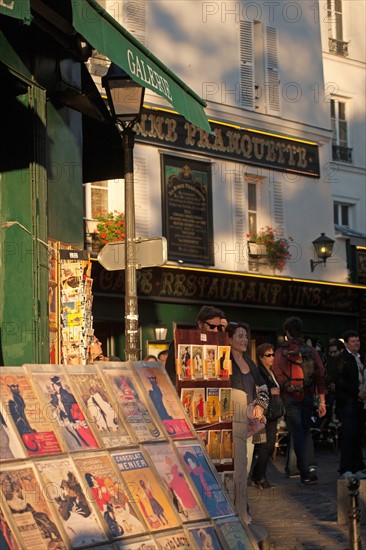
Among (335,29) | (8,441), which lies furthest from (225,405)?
(335,29)

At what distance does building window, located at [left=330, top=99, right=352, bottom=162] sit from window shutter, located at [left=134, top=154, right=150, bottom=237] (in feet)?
29.1

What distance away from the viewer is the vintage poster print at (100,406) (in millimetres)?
7172

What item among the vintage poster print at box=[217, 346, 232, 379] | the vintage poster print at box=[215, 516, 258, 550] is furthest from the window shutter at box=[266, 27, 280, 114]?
the vintage poster print at box=[215, 516, 258, 550]

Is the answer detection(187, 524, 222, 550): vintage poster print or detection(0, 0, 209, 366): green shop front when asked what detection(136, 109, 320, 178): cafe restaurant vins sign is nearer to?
detection(0, 0, 209, 366): green shop front

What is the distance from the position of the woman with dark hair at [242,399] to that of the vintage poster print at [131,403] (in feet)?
8.03

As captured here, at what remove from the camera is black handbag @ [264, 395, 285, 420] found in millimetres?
14203

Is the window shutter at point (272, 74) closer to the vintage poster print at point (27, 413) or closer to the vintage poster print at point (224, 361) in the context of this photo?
the vintage poster print at point (224, 361)

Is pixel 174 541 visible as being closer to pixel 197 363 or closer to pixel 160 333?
pixel 197 363

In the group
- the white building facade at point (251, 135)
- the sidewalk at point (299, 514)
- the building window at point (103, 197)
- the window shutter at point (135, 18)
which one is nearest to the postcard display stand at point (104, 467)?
the sidewalk at point (299, 514)

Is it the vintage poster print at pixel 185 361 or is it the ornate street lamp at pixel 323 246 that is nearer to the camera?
the vintage poster print at pixel 185 361

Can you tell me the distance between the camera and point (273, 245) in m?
26.5

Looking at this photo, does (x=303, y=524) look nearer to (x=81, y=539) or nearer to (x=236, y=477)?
(x=236, y=477)

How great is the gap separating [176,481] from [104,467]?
679mm

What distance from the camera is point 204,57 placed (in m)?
25.7
